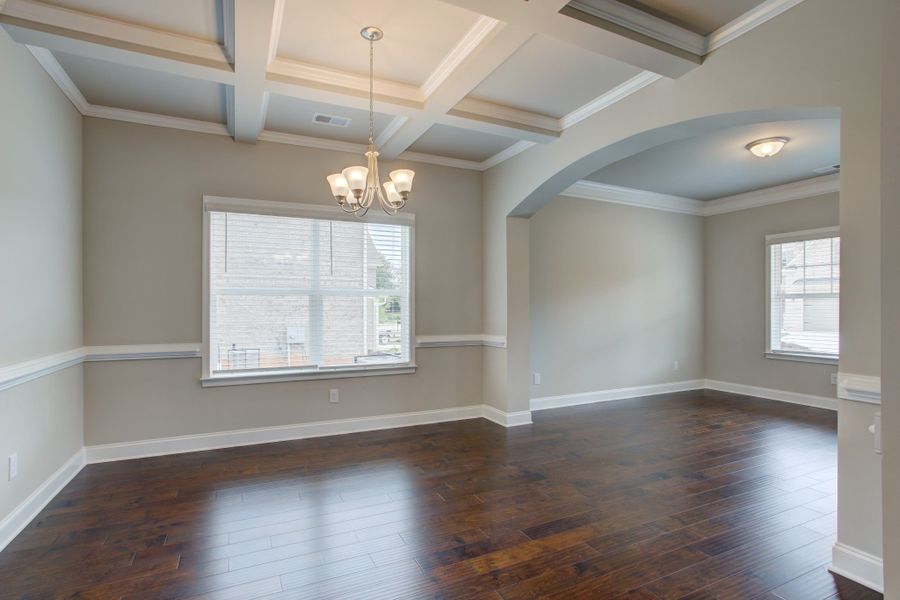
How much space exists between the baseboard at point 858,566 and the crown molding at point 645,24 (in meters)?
2.76

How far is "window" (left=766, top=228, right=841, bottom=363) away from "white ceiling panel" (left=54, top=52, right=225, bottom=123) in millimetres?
6723

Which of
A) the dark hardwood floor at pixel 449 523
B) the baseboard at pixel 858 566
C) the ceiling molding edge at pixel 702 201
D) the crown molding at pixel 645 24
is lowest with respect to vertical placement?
the dark hardwood floor at pixel 449 523

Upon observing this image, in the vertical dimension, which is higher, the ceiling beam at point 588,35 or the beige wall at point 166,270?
the ceiling beam at point 588,35

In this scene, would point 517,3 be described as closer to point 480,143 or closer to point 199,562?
point 480,143

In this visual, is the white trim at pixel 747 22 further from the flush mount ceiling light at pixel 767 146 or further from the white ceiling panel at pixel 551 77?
the flush mount ceiling light at pixel 767 146

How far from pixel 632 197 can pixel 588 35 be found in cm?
412

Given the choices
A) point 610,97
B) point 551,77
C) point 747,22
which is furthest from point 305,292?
point 747,22

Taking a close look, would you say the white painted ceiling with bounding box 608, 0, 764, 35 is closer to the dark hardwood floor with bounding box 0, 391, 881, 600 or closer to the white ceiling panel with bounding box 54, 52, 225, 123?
the white ceiling panel with bounding box 54, 52, 225, 123

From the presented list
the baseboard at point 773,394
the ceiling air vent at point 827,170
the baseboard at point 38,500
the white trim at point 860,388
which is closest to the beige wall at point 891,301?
the white trim at point 860,388

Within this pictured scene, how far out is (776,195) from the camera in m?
6.07

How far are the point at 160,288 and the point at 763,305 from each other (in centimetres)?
711

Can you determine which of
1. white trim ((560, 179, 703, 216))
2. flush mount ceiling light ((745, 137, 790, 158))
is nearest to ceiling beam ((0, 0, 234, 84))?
white trim ((560, 179, 703, 216))

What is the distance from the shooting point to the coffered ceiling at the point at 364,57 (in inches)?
95.1

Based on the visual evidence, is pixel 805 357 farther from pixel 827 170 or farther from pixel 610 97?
pixel 610 97
